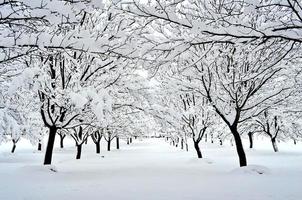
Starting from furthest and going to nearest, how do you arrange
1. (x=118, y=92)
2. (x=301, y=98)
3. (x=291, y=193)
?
(x=301, y=98), (x=118, y=92), (x=291, y=193)

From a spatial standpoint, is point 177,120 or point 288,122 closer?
point 177,120

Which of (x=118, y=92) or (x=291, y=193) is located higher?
(x=118, y=92)

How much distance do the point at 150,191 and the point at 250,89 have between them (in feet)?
21.5

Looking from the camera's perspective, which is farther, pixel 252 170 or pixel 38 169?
pixel 38 169

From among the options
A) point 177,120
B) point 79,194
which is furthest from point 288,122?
point 79,194

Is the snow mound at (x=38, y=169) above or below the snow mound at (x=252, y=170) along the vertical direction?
above

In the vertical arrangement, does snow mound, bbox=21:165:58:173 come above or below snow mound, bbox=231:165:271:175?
above

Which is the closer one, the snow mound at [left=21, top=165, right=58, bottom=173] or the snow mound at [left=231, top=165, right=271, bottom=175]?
the snow mound at [left=231, top=165, right=271, bottom=175]

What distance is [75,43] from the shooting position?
5.34 m

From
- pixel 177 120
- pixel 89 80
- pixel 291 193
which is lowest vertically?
pixel 291 193

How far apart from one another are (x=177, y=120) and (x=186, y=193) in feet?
42.7

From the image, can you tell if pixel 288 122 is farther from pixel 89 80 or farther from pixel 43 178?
pixel 43 178

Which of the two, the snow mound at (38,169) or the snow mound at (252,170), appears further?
the snow mound at (38,169)

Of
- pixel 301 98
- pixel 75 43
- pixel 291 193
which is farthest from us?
pixel 301 98
